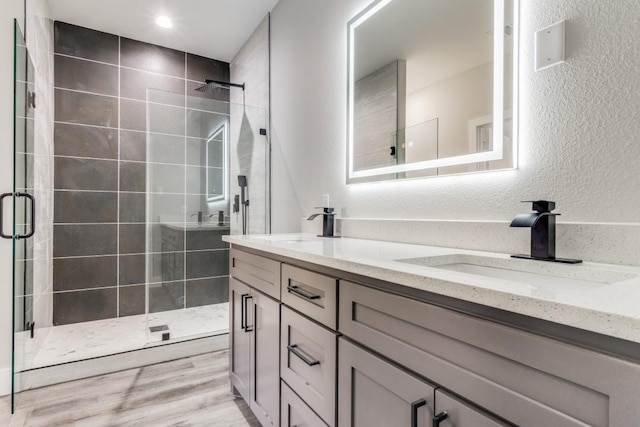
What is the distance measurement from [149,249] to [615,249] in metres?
2.93

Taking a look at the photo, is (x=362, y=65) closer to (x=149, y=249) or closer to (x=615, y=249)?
(x=615, y=249)

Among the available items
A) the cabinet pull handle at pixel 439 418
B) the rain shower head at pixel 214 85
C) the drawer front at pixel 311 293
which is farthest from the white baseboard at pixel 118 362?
the rain shower head at pixel 214 85

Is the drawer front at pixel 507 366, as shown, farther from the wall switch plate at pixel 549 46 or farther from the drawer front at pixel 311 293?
the wall switch plate at pixel 549 46

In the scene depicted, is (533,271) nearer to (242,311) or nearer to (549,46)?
(549,46)

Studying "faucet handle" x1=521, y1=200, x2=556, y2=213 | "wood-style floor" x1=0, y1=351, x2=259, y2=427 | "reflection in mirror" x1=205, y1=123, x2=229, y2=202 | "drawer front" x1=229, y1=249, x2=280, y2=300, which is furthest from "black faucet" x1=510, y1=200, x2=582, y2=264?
"reflection in mirror" x1=205, y1=123, x2=229, y2=202

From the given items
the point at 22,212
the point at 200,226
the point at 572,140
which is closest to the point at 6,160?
the point at 22,212

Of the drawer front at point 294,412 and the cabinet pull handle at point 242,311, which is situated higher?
the cabinet pull handle at point 242,311

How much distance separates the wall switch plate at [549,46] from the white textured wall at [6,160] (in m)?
2.56

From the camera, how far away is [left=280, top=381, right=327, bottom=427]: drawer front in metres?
1.10

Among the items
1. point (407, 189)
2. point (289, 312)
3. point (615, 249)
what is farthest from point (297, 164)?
point (615, 249)

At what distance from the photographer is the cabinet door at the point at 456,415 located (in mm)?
590

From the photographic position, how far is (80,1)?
2.62m

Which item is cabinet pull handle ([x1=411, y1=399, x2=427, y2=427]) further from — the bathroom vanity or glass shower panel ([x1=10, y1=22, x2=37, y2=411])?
glass shower panel ([x1=10, y1=22, x2=37, y2=411])

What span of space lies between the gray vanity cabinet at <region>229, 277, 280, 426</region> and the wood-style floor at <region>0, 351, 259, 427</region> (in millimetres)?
154
